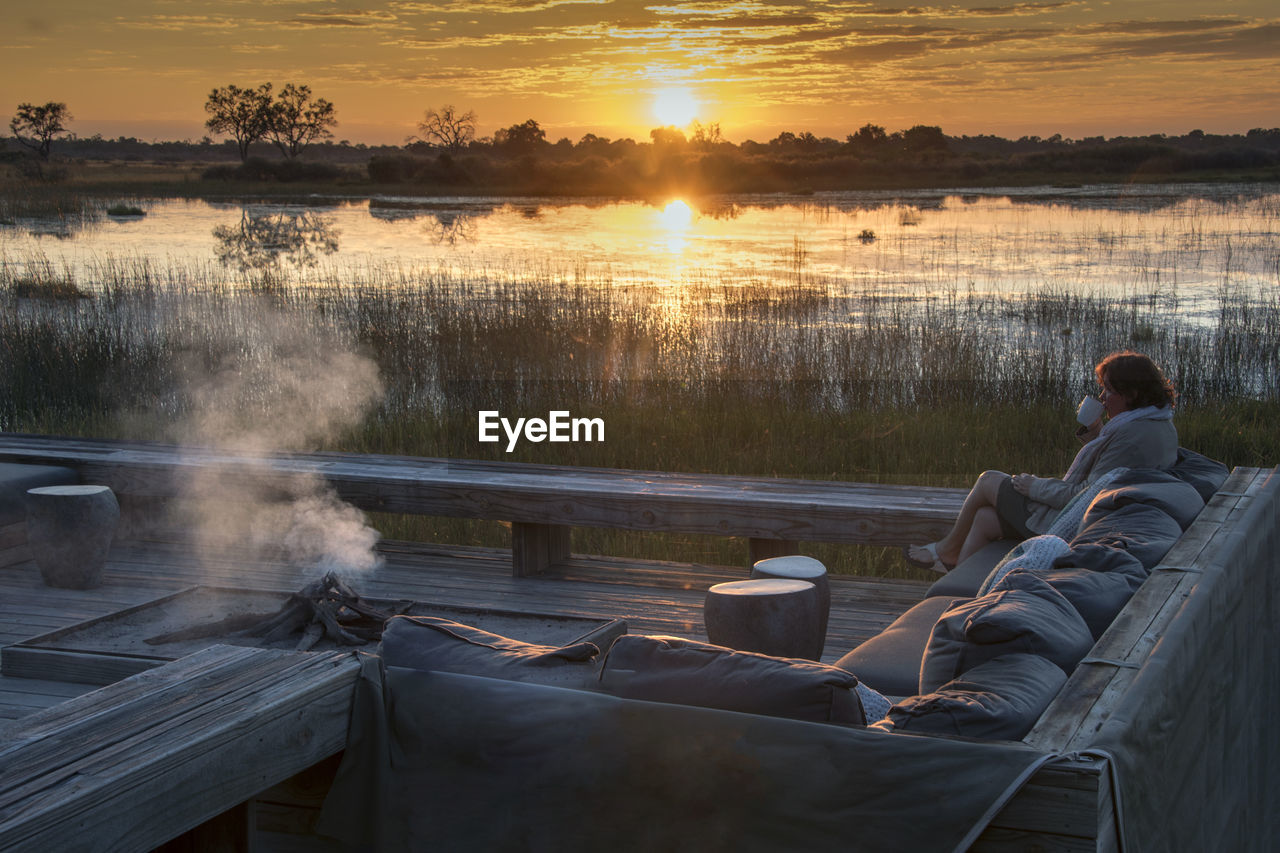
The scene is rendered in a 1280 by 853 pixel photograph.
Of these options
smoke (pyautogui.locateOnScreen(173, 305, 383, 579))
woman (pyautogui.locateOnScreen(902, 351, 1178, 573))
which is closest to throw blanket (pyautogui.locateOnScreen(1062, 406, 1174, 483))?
woman (pyautogui.locateOnScreen(902, 351, 1178, 573))

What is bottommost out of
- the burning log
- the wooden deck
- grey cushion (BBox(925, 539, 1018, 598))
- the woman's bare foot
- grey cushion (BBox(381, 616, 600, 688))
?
the wooden deck

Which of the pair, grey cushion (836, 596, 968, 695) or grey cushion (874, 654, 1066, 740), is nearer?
grey cushion (874, 654, 1066, 740)

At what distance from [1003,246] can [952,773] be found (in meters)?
17.5

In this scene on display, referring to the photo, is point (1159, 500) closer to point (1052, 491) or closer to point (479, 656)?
point (1052, 491)

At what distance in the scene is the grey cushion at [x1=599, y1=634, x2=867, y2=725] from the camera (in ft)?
4.52

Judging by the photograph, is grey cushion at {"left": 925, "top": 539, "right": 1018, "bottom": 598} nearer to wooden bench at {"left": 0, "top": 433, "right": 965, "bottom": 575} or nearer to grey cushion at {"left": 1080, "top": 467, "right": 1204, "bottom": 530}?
wooden bench at {"left": 0, "top": 433, "right": 965, "bottom": 575}

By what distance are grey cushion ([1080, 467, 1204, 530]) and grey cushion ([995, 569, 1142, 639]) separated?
0.56m

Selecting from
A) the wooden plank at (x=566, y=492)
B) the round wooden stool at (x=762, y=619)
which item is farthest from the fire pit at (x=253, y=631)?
the wooden plank at (x=566, y=492)

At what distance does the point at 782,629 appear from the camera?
257 centimetres

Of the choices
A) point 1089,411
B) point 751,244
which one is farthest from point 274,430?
point 751,244

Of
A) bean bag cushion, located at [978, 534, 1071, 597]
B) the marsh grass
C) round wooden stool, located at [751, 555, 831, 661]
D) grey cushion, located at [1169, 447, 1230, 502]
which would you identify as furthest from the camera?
the marsh grass

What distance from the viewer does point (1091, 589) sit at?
1.91 metres

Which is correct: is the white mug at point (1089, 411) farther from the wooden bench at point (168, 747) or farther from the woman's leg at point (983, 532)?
the wooden bench at point (168, 747)

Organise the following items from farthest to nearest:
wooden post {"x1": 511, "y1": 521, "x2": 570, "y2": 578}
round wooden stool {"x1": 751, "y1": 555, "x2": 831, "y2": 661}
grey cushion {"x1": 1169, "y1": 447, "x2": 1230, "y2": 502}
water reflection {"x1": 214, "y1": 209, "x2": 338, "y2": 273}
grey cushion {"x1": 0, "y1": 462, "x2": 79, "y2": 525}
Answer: water reflection {"x1": 214, "y1": 209, "x2": 338, "y2": 273} < grey cushion {"x1": 0, "y1": 462, "x2": 79, "y2": 525} < wooden post {"x1": 511, "y1": 521, "x2": 570, "y2": 578} < grey cushion {"x1": 1169, "y1": 447, "x2": 1230, "y2": 502} < round wooden stool {"x1": 751, "y1": 555, "x2": 831, "y2": 661}
